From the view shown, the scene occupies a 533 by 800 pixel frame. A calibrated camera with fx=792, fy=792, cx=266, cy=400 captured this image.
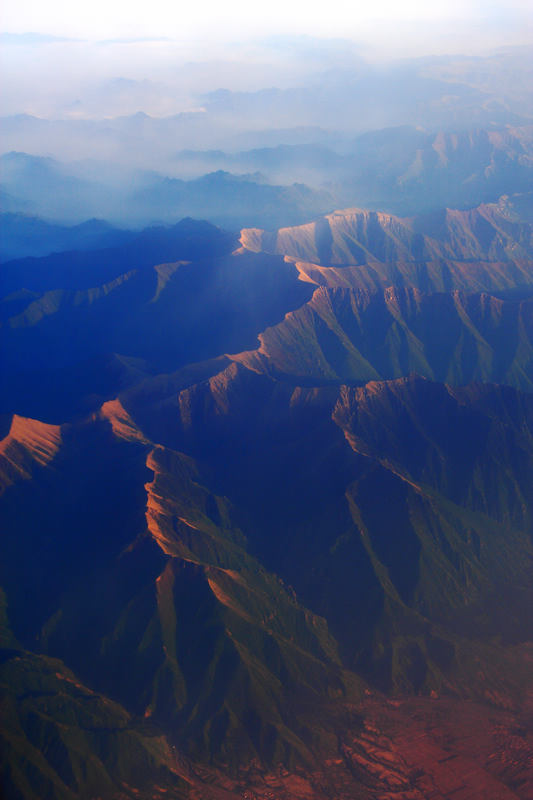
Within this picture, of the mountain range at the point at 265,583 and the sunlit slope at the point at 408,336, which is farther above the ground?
the sunlit slope at the point at 408,336

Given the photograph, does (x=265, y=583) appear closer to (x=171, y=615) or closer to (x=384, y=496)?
(x=171, y=615)

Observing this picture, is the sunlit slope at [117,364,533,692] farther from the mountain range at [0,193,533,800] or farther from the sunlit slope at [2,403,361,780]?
the sunlit slope at [2,403,361,780]

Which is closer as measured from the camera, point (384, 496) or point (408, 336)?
point (384, 496)

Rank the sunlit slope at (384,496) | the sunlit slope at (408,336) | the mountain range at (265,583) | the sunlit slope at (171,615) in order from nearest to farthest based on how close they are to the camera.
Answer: the mountain range at (265,583)
the sunlit slope at (171,615)
the sunlit slope at (384,496)
the sunlit slope at (408,336)

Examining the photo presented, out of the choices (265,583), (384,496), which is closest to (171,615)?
(265,583)

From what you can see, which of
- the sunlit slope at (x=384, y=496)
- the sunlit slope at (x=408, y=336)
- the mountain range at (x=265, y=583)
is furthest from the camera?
the sunlit slope at (x=408, y=336)

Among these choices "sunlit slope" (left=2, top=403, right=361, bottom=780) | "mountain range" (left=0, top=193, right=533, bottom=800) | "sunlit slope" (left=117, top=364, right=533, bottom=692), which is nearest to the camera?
"mountain range" (left=0, top=193, right=533, bottom=800)

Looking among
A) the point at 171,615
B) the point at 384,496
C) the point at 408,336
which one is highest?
the point at 408,336

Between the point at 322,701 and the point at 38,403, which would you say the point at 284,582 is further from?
the point at 38,403

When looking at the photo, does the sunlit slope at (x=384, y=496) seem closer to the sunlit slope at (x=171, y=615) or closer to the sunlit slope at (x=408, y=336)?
the sunlit slope at (x=171, y=615)

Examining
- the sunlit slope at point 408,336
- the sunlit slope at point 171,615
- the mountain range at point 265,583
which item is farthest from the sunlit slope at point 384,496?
the sunlit slope at point 408,336

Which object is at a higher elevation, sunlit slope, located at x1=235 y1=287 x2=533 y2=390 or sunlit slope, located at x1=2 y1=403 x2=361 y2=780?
sunlit slope, located at x1=235 y1=287 x2=533 y2=390

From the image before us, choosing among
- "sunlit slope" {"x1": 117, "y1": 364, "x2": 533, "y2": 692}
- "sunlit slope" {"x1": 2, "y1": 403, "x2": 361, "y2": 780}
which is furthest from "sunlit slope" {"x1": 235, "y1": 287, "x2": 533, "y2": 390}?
"sunlit slope" {"x1": 2, "y1": 403, "x2": 361, "y2": 780}
